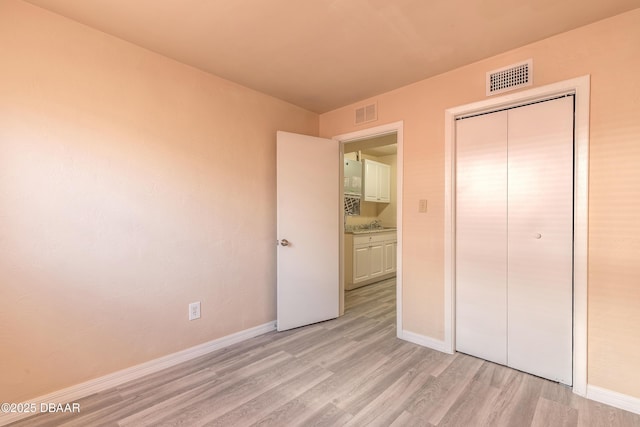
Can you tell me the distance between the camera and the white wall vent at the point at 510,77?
2047 mm

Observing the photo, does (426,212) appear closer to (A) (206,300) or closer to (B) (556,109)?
(B) (556,109)

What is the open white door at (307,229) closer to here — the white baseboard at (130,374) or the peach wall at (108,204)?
the peach wall at (108,204)

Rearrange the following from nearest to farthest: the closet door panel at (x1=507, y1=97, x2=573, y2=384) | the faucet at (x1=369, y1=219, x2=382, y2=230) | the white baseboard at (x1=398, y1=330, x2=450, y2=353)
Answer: the closet door panel at (x1=507, y1=97, x2=573, y2=384) < the white baseboard at (x1=398, y1=330, x2=450, y2=353) < the faucet at (x1=369, y1=219, x2=382, y2=230)

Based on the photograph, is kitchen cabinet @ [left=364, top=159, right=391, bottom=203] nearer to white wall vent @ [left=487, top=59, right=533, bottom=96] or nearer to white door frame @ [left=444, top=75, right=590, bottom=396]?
white wall vent @ [left=487, top=59, right=533, bottom=96]

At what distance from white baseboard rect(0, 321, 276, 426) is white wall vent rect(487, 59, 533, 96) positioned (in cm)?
299

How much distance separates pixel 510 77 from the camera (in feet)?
6.97

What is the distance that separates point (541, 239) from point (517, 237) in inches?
5.7

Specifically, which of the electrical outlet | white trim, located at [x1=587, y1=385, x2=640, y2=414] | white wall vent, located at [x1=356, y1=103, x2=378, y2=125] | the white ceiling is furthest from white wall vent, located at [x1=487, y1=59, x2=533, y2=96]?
the electrical outlet

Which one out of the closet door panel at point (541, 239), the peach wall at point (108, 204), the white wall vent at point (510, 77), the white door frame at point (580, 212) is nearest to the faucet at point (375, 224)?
the peach wall at point (108, 204)

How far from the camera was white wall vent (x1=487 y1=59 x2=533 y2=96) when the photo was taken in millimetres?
2047

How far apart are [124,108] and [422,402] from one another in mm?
2851

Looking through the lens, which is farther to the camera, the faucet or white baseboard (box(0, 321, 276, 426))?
the faucet

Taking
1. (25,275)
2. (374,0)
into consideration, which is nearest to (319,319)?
(25,275)

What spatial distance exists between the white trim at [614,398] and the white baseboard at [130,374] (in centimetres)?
258
